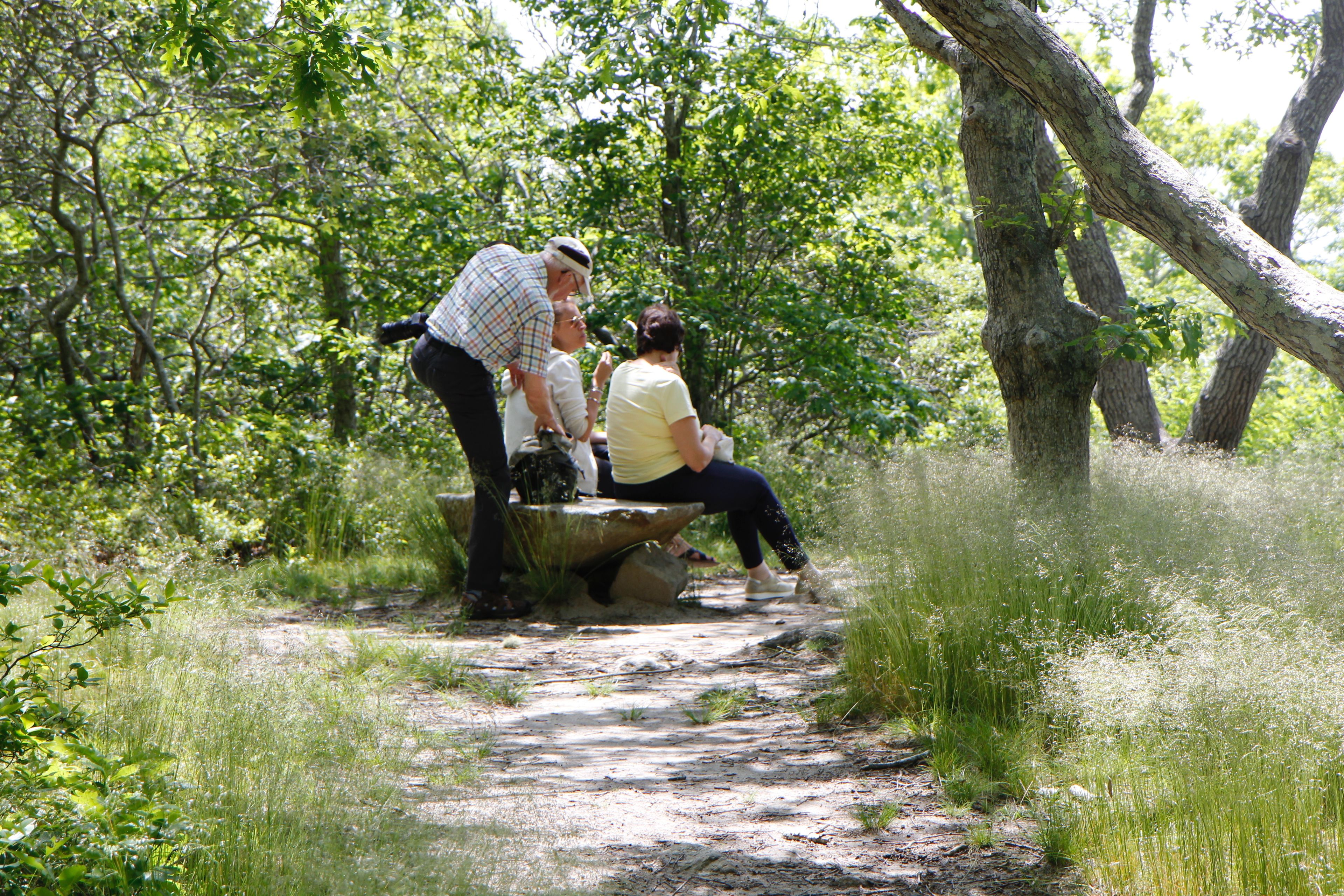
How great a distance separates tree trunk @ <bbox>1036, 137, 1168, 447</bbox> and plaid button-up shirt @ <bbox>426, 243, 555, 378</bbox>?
4.18 metres

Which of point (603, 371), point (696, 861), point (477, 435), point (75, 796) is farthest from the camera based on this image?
point (603, 371)

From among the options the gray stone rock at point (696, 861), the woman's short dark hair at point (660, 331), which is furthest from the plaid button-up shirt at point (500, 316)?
the gray stone rock at point (696, 861)

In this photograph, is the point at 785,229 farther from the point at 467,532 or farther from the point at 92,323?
the point at 92,323

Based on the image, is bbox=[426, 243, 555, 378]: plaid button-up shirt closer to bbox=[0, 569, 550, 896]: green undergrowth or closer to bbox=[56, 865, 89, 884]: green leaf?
bbox=[0, 569, 550, 896]: green undergrowth

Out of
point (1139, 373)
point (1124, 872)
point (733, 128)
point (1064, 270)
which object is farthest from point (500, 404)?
point (1064, 270)

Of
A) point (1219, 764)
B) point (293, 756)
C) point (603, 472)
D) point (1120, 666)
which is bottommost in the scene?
point (293, 756)

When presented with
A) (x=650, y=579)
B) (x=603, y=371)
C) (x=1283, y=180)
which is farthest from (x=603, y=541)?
(x=1283, y=180)

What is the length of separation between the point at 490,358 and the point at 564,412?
1108 mm

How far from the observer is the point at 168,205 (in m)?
9.57

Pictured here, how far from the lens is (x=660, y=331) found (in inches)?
236

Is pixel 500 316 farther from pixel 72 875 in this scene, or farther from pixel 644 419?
pixel 72 875

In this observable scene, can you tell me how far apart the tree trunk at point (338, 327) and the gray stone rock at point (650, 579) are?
434 centimetres

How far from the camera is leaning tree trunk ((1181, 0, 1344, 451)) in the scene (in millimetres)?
8625

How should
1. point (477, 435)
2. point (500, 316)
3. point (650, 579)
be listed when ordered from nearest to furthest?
point (500, 316)
point (477, 435)
point (650, 579)
